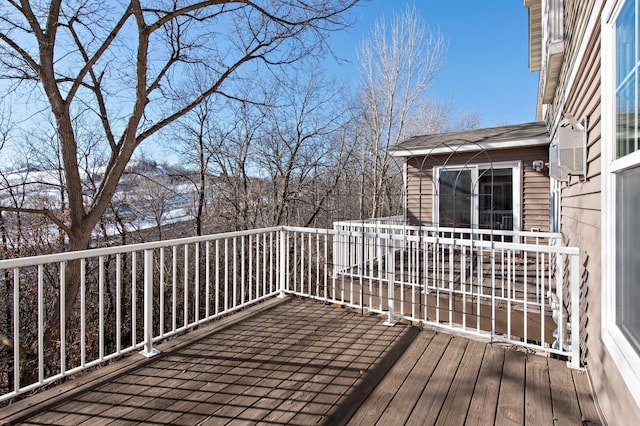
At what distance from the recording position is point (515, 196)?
6.50m

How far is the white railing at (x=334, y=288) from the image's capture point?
2.50m

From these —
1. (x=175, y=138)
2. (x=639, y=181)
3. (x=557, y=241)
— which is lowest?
(x=557, y=241)

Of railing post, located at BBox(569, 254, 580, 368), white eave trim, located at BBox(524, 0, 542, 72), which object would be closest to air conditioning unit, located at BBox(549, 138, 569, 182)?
railing post, located at BBox(569, 254, 580, 368)

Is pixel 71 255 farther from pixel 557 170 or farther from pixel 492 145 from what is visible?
pixel 492 145

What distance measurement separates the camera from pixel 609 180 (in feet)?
5.77

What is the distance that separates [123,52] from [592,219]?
279 inches

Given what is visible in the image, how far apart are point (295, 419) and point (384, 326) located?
1622mm

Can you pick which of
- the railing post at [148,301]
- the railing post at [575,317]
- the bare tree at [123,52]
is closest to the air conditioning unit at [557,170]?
the railing post at [575,317]

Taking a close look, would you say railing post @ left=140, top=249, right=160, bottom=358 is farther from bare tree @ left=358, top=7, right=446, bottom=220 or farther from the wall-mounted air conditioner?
bare tree @ left=358, top=7, right=446, bottom=220

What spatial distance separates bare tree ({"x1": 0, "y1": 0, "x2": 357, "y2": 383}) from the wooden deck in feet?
12.9

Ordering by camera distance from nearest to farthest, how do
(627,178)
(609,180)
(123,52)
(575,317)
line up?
(627,178) < (609,180) < (575,317) < (123,52)

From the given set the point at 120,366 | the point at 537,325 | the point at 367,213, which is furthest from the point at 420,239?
the point at 367,213

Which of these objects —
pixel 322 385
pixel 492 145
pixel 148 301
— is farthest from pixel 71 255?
pixel 492 145

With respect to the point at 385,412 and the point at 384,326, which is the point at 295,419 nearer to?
the point at 385,412
